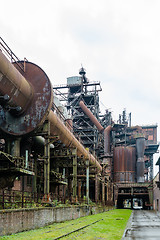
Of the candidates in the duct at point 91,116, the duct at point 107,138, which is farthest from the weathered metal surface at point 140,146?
the duct at point 91,116

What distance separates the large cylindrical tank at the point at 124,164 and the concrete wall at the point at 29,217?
140 ft

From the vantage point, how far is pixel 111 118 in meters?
71.7

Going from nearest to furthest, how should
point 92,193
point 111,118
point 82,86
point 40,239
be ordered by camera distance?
point 40,239, point 92,193, point 82,86, point 111,118

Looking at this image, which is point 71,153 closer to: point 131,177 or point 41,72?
point 41,72

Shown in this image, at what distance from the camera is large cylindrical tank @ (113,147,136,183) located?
6406 centimetres

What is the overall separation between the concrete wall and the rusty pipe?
5.80 m

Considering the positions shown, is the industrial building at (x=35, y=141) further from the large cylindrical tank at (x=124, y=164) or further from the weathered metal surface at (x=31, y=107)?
the large cylindrical tank at (x=124, y=164)

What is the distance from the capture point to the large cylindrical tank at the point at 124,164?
64062 mm

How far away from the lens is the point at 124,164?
212ft

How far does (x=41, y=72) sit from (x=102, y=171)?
93.1ft

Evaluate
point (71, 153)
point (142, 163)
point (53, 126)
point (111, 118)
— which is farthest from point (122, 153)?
point (53, 126)

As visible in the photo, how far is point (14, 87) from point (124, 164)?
167 ft

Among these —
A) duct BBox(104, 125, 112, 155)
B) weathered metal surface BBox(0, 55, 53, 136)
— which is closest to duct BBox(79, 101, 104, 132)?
duct BBox(104, 125, 112, 155)

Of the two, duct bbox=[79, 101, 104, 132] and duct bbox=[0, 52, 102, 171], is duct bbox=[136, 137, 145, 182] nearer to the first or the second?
duct bbox=[79, 101, 104, 132]
